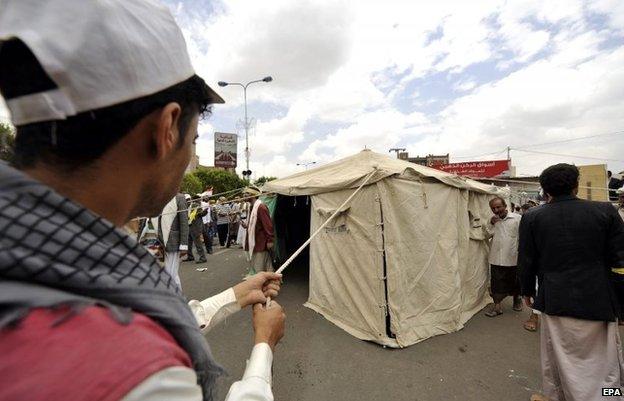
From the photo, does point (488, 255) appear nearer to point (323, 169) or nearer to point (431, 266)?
point (431, 266)

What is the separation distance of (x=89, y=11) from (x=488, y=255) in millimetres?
7133

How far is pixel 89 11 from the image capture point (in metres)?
0.62

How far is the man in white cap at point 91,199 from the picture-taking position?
0.43m

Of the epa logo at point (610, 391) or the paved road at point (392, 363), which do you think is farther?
the paved road at point (392, 363)

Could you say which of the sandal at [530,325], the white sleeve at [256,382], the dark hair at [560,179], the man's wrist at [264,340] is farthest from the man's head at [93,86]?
the sandal at [530,325]

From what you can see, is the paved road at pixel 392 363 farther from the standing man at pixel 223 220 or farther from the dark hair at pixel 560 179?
the standing man at pixel 223 220

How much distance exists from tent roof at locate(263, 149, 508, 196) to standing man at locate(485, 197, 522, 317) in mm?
640

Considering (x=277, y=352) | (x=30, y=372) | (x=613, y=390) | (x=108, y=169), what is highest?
(x=108, y=169)

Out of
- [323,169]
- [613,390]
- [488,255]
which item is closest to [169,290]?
[613,390]

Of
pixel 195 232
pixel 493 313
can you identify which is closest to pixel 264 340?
pixel 493 313

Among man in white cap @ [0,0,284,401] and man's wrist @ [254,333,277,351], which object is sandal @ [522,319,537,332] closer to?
man's wrist @ [254,333,277,351]

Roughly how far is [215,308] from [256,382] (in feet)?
2.39

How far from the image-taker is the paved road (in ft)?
11.4

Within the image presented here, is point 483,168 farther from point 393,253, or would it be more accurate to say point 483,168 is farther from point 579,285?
point 579,285
